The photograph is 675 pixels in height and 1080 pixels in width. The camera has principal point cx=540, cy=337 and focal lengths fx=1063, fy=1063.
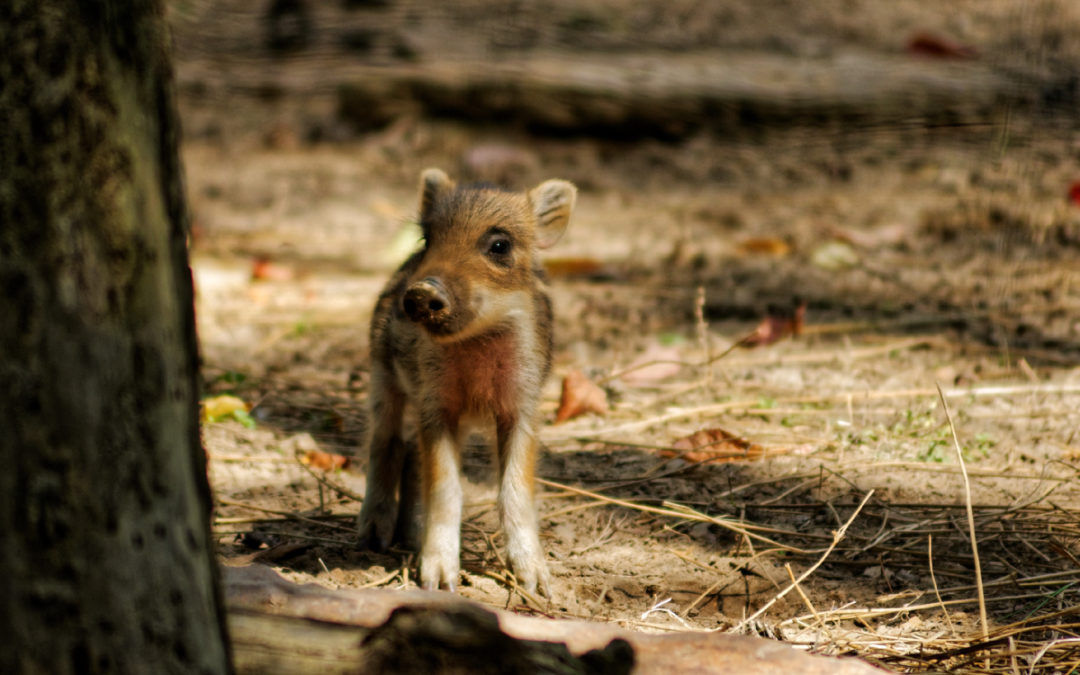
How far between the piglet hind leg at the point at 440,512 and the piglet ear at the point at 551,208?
0.95m

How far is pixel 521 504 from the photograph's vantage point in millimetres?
3525

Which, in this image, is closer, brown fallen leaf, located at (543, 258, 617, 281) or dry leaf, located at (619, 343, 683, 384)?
dry leaf, located at (619, 343, 683, 384)

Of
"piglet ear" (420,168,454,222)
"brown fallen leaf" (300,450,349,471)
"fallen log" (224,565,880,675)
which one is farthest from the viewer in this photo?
"brown fallen leaf" (300,450,349,471)

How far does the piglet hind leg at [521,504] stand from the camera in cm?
337

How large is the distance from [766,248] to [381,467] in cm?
404

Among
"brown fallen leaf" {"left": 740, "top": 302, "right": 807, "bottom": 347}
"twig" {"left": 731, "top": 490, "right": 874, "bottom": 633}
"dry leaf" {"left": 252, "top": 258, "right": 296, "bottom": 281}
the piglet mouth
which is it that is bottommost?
"dry leaf" {"left": 252, "top": 258, "right": 296, "bottom": 281}

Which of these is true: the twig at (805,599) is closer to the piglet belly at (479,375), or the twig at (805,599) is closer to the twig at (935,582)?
the twig at (935,582)

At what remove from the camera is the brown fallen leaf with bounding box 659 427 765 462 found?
419 cm

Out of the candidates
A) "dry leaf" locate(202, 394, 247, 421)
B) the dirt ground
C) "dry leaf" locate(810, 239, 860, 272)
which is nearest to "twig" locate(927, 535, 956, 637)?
the dirt ground

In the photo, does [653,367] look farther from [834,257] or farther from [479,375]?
[834,257]

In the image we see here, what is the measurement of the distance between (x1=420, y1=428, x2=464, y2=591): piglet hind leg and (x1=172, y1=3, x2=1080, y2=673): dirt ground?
12 cm

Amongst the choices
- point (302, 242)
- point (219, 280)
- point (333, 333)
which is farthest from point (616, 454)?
point (302, 242)

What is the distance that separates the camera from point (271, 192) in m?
9.02

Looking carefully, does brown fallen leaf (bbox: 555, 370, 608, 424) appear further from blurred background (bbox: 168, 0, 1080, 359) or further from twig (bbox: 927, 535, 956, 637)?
A: twig (bbox: 927, 535, 956, 637)
